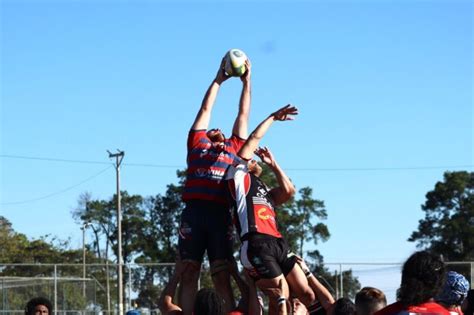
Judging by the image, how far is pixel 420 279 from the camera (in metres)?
5.64

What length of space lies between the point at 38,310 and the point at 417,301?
4.90 m

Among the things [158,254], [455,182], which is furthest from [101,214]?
[455,182]

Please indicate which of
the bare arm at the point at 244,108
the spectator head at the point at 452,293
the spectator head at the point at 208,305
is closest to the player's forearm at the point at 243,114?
the bare arm at the point at 244,108

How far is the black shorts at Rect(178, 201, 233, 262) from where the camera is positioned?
31.9 ft

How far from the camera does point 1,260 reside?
214ft

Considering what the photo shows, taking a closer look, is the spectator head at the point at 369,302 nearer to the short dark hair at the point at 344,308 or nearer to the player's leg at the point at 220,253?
the short dark hair at the point at 344,308

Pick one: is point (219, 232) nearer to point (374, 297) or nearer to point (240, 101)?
point (240, 101)

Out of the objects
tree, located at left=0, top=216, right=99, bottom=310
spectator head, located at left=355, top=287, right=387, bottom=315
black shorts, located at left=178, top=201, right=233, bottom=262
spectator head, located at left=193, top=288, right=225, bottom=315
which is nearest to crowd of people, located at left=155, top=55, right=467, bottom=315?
black shorts, located at left=178, top=201, right=233, bottom=262

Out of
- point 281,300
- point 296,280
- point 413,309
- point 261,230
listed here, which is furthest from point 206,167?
point 413,309

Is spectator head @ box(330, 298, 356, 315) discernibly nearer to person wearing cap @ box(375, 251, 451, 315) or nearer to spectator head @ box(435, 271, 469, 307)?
spectator head @ box(435, 271, 469, 307)

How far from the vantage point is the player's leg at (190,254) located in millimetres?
9648

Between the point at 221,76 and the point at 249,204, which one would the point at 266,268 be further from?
the point at 221,76

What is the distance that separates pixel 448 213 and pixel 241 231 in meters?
58.2

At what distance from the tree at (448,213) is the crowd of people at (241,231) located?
5269cm
